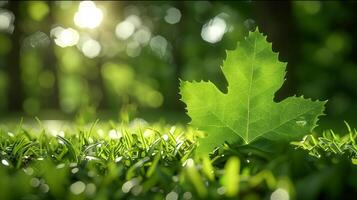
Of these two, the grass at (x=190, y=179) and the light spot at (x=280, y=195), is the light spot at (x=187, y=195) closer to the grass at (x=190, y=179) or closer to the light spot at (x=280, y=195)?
the grass at (x=190, y=179)

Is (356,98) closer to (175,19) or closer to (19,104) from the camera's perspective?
(175,19)

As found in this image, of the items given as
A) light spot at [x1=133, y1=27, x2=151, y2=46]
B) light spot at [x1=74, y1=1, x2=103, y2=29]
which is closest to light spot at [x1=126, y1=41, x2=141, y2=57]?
light spot at [x1=133, y1=27, x2=151, y2=46]

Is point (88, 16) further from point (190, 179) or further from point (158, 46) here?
point (190, 179)

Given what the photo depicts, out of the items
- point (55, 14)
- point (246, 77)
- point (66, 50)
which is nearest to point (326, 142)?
point (246, 77)

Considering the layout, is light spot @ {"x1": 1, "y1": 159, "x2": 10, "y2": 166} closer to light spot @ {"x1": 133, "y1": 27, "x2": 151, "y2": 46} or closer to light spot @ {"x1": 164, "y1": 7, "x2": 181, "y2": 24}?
light spot @ {"x1": 164, "y1": 7, "x2": 181, "y2": 24}

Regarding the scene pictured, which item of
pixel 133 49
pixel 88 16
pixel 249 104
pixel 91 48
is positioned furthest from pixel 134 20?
pixel 249 104

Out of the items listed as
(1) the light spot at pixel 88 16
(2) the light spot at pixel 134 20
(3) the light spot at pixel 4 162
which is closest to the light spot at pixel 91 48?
(1) the light spot at pixel 88 16
